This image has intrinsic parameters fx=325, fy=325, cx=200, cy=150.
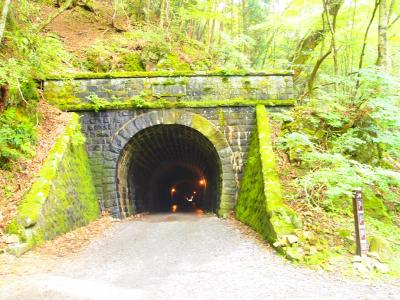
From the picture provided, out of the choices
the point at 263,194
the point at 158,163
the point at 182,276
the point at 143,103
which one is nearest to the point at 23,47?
the point at 143,103

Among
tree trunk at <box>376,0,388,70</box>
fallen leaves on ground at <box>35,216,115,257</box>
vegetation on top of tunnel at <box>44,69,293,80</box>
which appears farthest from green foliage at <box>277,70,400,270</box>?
fallen leaves on ground at <box>35,216,115,257</box>

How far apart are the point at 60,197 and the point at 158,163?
30.1 feet

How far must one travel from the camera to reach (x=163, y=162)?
17312 mm

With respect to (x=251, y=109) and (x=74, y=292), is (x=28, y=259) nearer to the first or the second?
(x=74, y=292)

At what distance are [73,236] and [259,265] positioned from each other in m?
4.17

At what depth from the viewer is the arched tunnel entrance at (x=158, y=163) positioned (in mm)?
10856

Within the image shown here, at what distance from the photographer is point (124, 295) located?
4.20 meters

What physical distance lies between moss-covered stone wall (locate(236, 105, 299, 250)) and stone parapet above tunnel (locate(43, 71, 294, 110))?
85cm

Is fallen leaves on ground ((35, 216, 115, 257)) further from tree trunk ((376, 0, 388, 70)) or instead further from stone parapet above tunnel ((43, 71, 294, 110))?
tree trunk ((376, 0, 388, 70))

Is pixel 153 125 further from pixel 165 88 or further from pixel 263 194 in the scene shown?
pixel 263 194

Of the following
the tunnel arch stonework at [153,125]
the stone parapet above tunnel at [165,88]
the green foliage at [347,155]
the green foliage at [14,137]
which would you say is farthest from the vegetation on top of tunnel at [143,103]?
the green foliage at [14,137]

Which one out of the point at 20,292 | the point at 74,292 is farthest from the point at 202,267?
the point at 20,292

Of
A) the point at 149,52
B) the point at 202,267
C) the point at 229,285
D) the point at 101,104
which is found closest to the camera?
the point at 229,285

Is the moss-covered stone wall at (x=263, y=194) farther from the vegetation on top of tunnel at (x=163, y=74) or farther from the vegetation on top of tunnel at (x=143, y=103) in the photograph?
the vegetation on top of tunnel at (x=163, y=74)
